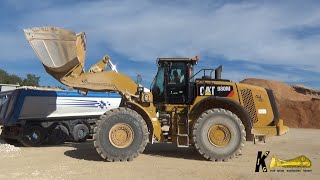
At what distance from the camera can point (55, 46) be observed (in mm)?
11508

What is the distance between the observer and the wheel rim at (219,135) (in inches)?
454

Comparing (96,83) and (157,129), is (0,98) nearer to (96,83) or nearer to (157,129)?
(96,83)

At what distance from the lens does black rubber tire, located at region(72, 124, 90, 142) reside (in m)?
17.6

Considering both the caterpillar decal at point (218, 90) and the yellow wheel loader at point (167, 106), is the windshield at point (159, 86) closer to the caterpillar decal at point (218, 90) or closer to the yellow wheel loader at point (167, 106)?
the yellow wheel loader at point (167, 106)

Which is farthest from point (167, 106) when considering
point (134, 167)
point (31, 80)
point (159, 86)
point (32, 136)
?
point (31, 80)

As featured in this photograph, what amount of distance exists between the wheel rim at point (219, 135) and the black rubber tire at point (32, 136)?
24.9 ft

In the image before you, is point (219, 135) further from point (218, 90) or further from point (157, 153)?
point (157, 153)

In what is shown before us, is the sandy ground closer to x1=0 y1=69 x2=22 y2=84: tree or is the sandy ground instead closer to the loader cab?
the loader cab

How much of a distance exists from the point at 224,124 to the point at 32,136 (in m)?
8.09

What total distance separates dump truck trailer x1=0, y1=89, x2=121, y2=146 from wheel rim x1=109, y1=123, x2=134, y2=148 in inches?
233

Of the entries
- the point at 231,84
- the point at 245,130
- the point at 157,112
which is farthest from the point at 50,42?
the point at 245,130

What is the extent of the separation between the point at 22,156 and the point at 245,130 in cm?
648

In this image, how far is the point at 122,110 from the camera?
37.6ft

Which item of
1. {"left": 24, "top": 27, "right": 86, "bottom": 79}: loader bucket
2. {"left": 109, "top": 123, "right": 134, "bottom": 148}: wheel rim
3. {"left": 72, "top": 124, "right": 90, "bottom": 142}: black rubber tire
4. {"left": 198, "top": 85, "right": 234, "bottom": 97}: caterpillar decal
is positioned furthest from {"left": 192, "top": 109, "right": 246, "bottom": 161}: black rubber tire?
{"left": 72, "top": 124, "right": 90, "bottom": 142}: black rubber tire
